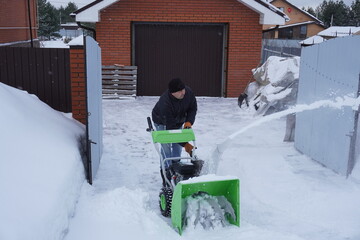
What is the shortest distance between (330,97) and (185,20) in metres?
7.98

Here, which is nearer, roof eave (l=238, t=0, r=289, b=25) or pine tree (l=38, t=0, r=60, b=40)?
roof eave (l=238, t=0, r=289, b=25)

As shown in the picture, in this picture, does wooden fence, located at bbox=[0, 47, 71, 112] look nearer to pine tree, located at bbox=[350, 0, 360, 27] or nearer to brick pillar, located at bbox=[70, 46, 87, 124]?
brick pillar, located at bbox=[70, 46, 87, 124]

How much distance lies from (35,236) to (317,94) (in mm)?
5452

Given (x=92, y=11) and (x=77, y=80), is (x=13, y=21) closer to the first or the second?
(x=92, y=11)

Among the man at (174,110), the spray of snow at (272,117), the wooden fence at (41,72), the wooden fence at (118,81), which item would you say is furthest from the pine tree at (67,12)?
the man at (174,110)

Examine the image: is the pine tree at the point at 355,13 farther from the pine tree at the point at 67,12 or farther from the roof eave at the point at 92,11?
the roof eave at the point at 92,11

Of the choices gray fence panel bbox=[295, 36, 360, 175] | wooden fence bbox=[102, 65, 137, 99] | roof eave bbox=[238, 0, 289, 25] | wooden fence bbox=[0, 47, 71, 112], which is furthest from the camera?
wooden fence bbox=[102, 65, 137, 99]

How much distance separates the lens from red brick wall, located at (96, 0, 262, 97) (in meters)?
13.6

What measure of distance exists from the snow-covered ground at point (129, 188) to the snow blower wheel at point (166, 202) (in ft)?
0.36

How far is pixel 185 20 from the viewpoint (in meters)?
13.7

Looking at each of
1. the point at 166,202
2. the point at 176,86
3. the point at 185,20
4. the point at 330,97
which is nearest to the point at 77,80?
the point at 176,86

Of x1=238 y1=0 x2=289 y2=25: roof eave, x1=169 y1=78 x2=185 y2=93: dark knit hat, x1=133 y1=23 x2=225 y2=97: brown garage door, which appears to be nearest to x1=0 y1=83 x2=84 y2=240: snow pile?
x1=169 y1=78 x2=185 y2=93: dark knit hat

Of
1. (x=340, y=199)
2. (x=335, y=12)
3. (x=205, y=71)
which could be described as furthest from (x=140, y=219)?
(x=335, y=12)

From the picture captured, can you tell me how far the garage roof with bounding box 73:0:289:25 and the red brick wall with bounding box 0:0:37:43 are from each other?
4418mm
